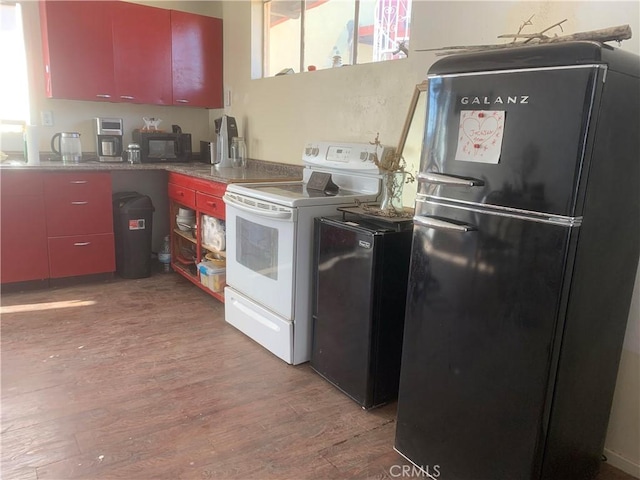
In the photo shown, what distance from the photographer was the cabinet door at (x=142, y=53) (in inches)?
151

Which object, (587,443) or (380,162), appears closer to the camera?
(587,443)

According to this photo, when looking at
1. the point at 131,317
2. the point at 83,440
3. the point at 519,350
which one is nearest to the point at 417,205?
the point at 519,350

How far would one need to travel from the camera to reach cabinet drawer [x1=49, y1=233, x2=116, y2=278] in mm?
3576

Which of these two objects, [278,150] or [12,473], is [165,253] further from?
[12,473]

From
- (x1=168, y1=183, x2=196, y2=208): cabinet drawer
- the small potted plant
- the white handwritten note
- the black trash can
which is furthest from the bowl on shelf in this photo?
the white handwritten note

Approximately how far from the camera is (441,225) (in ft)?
4.94

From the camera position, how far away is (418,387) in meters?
1.69

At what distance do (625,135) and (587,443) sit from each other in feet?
3.40

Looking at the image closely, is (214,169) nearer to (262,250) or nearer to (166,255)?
(166,255)

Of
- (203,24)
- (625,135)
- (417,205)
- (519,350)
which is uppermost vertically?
(203,24)

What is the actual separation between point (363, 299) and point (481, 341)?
684mm

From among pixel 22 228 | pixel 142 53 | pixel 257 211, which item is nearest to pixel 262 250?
pixel 257 211

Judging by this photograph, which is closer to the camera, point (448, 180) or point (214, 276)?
point (448, 180)

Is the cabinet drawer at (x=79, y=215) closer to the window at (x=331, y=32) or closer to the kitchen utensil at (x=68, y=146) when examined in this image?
the kitchen utensil at (x=68, y=146)
